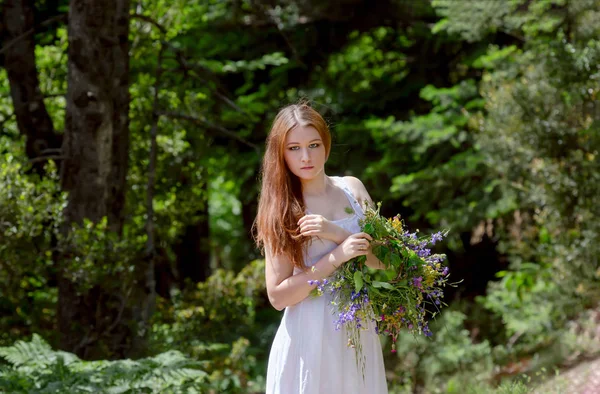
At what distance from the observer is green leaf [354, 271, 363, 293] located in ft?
10.1

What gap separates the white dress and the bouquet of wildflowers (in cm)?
13

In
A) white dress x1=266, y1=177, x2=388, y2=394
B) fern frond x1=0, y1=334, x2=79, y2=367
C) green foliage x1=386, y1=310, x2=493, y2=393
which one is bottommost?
green foliage x1=386, y1=310, x2=493, y2=393

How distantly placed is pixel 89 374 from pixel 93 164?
6.43 ft

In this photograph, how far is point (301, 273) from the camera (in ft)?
10.9

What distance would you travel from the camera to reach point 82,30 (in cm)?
638

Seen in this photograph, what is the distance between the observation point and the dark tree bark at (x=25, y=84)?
7570 mm

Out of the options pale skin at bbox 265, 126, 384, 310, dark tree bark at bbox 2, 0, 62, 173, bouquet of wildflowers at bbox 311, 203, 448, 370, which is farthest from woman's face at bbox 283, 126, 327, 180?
dark tree bark at bbox 2, 0, 62, 173

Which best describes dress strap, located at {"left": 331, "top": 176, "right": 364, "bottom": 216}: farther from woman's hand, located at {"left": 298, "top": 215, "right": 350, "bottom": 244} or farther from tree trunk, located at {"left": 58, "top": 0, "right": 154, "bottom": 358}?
tree trunk, located at {"left": 58, "top": 0, "right": 154, "bottom": 358}

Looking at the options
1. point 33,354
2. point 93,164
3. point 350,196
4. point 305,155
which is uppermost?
point 93,164

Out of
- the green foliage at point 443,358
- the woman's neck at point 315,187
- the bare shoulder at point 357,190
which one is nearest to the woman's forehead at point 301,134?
the woman's neck at point 315,187

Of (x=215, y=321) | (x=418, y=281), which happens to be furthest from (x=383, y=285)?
(x=215, y=321)

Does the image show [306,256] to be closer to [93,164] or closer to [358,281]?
[358,281]

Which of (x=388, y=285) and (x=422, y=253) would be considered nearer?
(x=388, y=285)

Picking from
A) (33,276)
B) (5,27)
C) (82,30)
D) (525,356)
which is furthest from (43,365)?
(525,356)
